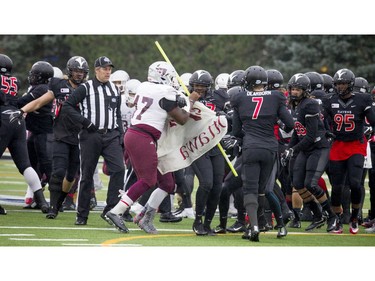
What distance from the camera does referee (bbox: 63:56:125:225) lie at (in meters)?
11.7

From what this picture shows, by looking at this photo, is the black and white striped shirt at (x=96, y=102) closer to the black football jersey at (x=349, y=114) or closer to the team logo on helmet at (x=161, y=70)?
the team logo on helmet at (x=161, y=70)

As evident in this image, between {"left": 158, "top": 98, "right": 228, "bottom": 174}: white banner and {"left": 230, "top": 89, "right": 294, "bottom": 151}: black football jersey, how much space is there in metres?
0.76

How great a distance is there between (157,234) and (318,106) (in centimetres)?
241

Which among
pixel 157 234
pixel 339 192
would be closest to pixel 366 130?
pixel 339 192

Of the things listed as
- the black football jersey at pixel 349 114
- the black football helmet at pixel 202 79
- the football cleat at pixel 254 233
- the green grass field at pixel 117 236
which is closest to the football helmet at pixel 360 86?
the black football jersey at pixel 349 114

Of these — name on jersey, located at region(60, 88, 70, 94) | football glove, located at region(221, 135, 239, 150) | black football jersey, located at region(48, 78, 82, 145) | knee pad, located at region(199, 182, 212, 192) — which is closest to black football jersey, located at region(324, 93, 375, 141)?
football glove, located at region(221, 135, 239, 150)

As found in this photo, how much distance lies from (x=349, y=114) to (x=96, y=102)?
300 cm

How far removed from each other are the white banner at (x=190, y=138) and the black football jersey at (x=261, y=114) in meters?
0.76

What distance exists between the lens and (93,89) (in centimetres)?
1170

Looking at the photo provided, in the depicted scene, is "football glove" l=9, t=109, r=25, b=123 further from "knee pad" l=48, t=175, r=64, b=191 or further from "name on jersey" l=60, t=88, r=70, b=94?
"knee pad" l=48, t=175, r=64, b=191

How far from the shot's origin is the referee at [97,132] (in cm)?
1166

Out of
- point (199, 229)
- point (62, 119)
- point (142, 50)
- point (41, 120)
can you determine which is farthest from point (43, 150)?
point (142, 50)

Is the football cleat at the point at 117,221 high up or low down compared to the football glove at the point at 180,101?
down

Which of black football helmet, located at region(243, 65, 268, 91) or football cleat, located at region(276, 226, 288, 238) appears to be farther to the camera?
football cleat, located at region(276, 226, 288, 238)
